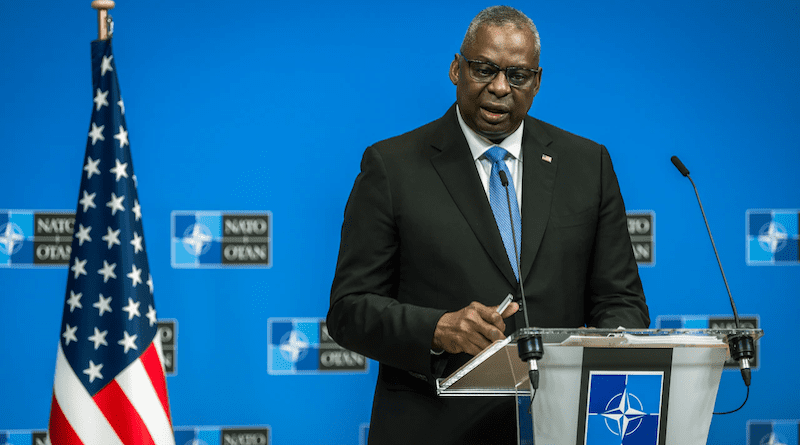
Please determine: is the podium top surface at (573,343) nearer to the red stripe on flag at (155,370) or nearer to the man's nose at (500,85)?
the man's nose at (500,85)

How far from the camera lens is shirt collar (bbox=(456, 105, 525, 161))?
1708 mm

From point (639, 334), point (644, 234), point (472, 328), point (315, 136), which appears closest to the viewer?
point (639, 334)

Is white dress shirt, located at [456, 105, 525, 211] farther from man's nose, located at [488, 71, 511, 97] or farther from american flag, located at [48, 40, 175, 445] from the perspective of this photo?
american flag, located at [48, 40, 175, 445]

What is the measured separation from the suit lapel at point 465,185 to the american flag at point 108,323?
3.78 feet

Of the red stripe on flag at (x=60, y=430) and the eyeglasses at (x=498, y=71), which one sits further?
the red stripe on flag at (x=60, y=430)

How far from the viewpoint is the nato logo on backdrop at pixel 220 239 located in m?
2.77

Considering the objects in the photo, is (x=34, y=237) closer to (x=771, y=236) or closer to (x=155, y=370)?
(x=155, y=370)

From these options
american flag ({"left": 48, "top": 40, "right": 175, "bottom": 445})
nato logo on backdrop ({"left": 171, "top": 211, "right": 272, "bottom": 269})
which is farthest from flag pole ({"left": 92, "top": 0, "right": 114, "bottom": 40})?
nato logo on backdrop ({"left": 171, "top": 211, "right": 272, "bottom": 269})

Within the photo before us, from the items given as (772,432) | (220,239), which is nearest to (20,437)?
(220,239)

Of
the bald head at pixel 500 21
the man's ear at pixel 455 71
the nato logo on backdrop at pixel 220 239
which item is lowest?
the nato logo on backdrop at pixel 220 239

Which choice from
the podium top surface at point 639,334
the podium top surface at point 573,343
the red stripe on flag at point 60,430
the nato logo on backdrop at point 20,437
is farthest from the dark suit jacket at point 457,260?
the nato logo on backdrop at point 20,437

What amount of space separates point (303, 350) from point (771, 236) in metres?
1.84

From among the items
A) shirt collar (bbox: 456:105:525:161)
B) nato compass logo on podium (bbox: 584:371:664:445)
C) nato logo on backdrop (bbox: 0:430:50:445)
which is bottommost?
nato logo on backdrop (bbox: 0:430:50:445)

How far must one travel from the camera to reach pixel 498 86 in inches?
64.2
